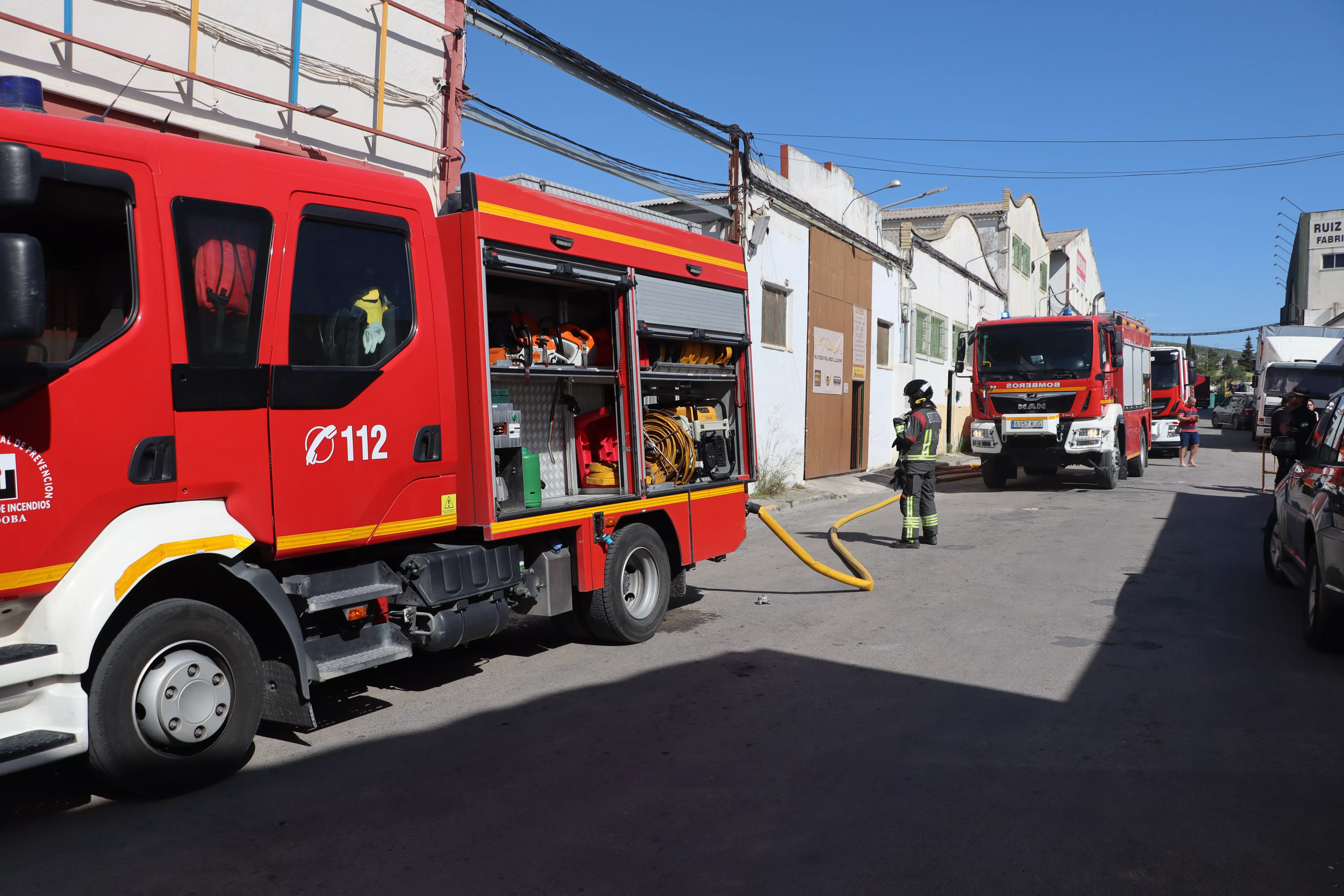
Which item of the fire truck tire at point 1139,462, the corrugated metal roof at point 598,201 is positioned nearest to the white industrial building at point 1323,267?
the fire truck tire at point 1139,462

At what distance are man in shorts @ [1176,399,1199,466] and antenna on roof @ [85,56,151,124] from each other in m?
23.4

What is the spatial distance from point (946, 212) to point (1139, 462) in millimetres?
21244

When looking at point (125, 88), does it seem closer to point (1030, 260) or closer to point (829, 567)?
point (829, 567)

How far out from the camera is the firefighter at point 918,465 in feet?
36.2

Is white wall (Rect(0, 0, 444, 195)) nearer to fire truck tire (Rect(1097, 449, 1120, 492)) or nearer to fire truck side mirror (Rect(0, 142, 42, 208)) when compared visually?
fire truck side mirror (Rect(0, 142, 42, 208))

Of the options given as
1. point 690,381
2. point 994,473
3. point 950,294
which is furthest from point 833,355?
point 690,381

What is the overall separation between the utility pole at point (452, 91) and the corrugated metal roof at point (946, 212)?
99.7 feet

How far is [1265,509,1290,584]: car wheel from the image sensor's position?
8492 millimetres

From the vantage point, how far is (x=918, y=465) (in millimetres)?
11016

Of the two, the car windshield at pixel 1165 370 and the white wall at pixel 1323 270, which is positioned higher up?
the white wall at pixel 1323 270

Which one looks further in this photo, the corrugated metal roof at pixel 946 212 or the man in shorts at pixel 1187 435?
the corrugated metal roof at pixel 946 212

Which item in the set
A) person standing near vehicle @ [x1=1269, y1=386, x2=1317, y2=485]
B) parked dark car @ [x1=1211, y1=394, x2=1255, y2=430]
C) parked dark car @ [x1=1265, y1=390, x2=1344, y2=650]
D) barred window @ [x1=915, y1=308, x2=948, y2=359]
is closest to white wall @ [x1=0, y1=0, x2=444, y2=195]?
parked dark car @ [x1=1265, y1=390, x2=1344, y2=650]

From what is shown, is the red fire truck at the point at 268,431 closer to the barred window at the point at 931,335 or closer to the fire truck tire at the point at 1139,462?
the fire truck tire at the point at 1139,462

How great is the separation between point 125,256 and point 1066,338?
16364 millimetres
